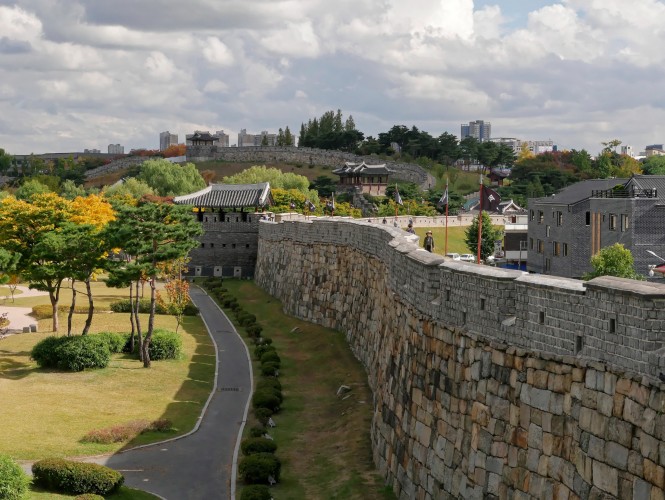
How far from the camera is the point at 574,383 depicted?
14.7 meters

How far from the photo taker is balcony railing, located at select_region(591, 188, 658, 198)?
51.6 metres

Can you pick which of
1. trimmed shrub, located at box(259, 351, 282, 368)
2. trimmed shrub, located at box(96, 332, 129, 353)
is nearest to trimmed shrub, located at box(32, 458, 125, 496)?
trimmed shrub, located at box(259, 351, 282, 368)

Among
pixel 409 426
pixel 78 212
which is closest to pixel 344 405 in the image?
pixel 409 426

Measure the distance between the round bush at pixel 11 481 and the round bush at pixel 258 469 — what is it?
6146 millimetres

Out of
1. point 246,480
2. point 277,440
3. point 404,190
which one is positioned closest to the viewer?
point 246,480

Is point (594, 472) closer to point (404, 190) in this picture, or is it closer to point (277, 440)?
point (277, 440)

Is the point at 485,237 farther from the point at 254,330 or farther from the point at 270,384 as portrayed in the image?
the point at 270,384

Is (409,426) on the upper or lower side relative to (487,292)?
lower

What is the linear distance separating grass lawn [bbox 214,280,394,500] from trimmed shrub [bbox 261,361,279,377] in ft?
1.31

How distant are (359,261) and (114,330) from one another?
669 inches

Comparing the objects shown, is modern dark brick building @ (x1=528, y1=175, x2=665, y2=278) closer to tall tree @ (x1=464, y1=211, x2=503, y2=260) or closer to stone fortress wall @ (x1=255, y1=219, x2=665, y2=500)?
tall tree @ (x1=464, y1=211, x2=503, y2=260)

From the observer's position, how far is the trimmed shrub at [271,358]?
4341cm

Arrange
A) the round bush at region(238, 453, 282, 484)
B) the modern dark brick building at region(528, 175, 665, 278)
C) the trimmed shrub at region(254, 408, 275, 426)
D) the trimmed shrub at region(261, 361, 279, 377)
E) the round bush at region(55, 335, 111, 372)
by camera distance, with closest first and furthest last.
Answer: the round bush at region(238, 453, 282, 484)
the trimmed shrub at region(254, 408, 275, 426)
the trimmed shrub at region(261, 361, 279, 377)
the round bush at region(55, 335, 111, 372)
the modern dark brick building at region(528, 175, 665, 278)

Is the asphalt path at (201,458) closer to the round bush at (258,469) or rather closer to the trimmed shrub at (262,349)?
the round bush at (258,469)
